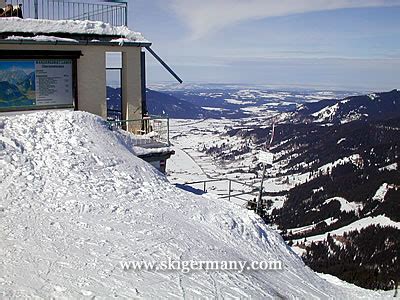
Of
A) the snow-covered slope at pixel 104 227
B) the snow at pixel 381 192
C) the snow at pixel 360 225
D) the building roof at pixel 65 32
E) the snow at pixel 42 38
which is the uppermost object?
the building roof at pixel 65 32

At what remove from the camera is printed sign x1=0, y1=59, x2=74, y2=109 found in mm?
15516

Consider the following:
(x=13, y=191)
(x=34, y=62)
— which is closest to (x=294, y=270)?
(x=13, y=191)

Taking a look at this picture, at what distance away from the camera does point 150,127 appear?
19.4m

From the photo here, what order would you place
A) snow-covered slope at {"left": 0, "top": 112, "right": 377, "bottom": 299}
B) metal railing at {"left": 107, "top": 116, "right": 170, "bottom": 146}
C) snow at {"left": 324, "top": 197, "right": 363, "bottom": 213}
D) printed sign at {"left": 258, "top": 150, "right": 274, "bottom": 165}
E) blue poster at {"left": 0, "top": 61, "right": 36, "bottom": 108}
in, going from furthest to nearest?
snow at {"left": 324, "top": 197, "right": 363, "bottom": 213} → metal railing at {"left": 107, "top": 116, "right": 170, "bottom": 146} → printed sign at {"left": 258, "top": 150, "right": 274, "bottom": 165} → blue poster at {"left": 0, "top": 61, "right": 36, "bottom": 108} → snow-covered slope at {"left": 0, "top": 112, "right": 377, "bottom": 299}

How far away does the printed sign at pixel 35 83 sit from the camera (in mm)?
15516

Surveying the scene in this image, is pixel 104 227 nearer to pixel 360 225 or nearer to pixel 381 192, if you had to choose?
pixel 360 225

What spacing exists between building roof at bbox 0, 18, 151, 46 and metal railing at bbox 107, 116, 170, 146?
3128 millimetres

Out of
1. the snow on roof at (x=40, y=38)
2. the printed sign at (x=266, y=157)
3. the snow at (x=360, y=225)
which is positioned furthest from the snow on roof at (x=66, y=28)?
the snow at (x=360, y=225)

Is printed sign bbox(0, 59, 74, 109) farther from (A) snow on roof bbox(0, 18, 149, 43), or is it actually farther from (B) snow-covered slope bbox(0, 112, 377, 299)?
(B) snow-covered slope bbox(0, 112, 377, 299)

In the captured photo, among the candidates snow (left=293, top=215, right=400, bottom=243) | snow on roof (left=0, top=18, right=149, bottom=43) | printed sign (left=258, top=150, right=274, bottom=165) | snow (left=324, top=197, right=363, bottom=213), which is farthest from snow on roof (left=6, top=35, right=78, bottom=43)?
snow (left=324, top=197, right=363, bottom=213)

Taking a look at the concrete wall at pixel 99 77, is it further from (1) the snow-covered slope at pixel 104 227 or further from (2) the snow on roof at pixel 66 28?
(1) the snow-covered slope at pixel 104 227

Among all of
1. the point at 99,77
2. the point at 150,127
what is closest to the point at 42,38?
the point at 99,77

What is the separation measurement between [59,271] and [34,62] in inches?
400

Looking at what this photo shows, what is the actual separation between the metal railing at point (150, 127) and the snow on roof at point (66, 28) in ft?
10.7
